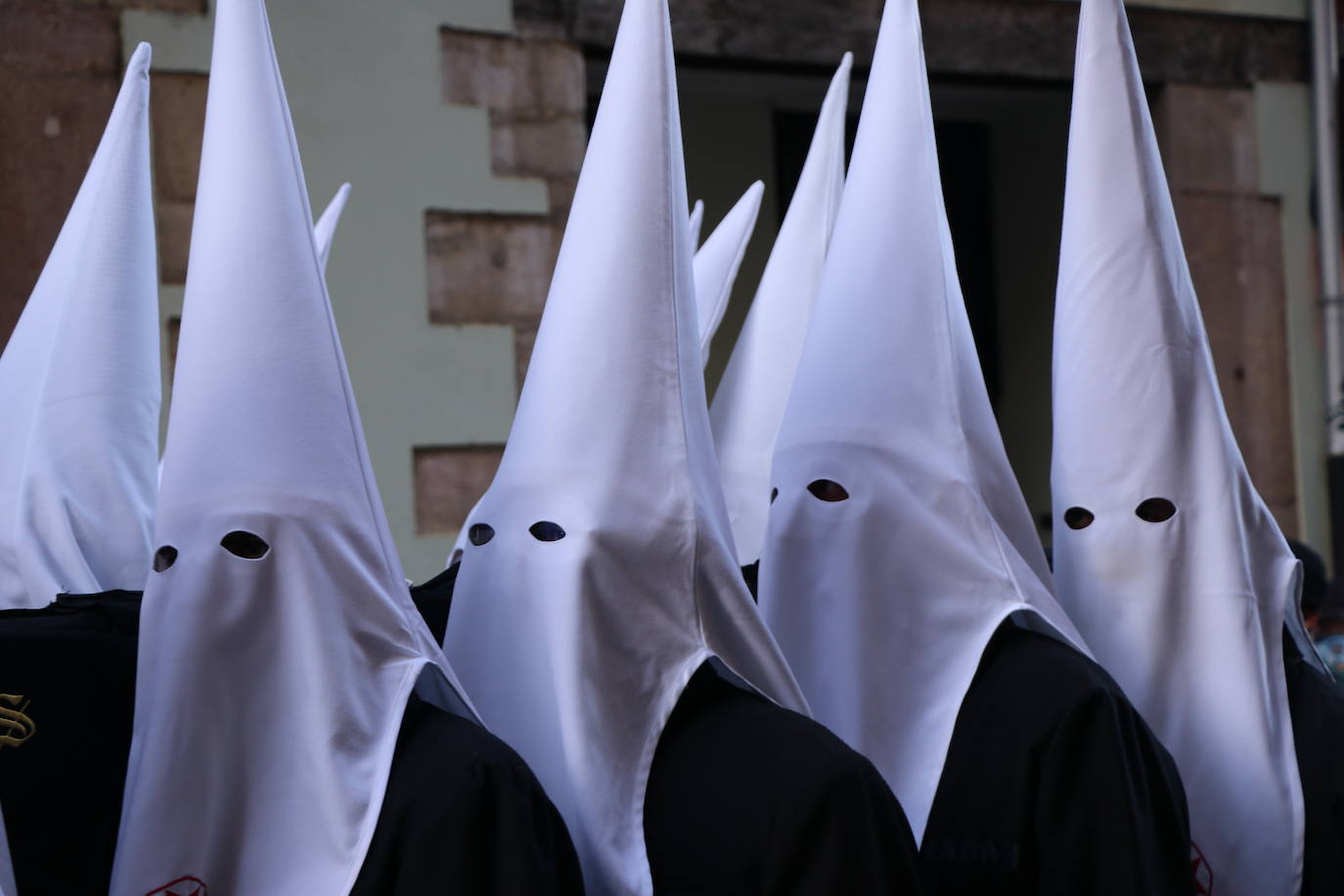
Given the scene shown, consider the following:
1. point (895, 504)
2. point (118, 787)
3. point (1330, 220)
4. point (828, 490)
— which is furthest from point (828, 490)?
point (1330, 220)

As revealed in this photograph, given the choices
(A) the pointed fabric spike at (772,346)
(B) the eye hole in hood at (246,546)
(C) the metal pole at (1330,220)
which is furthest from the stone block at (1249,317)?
(B) the eye hole in hood at (246,546)

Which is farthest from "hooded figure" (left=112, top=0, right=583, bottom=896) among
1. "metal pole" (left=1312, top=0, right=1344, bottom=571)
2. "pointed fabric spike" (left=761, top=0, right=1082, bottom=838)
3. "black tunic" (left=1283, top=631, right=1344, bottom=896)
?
"metal pole" (left=1312, top=0, right=1344, bottom=571)

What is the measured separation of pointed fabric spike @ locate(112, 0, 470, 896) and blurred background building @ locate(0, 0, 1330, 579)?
9.73 ft

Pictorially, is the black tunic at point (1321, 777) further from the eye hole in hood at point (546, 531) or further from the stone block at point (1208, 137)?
the stone block at point (1208, 137)

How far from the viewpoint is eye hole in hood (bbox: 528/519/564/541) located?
6.86 ft

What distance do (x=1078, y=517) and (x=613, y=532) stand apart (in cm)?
85

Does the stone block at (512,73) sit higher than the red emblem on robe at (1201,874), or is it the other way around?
the stone block at (512,73)

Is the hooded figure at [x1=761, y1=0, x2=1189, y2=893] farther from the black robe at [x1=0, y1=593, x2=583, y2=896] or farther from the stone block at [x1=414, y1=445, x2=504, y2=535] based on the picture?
the stone block at [x1=414, y1=445, x2=504, y2=535]

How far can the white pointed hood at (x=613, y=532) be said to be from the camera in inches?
80.3

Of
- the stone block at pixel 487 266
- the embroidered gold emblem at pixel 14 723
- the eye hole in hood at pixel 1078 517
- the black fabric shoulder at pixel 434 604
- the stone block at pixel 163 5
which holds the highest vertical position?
the stone block at pixel 163 5

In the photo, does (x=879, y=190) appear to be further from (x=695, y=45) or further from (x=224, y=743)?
(x=695, y=45)

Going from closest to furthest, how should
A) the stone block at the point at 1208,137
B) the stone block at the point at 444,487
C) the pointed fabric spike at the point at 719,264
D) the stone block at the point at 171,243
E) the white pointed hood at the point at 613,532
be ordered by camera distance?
the white pointed hood at the point at 613,532 < the pointed fabric spike at the point at 719,264 < the stone block at the point at 171,243 < the stone block at the point at 444,487 < the stone block at the point at 1208,137

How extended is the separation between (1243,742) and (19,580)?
1.92 metres

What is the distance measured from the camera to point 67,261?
106 inches
